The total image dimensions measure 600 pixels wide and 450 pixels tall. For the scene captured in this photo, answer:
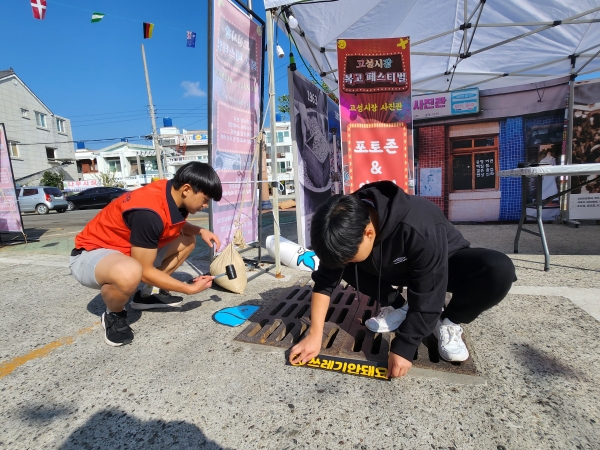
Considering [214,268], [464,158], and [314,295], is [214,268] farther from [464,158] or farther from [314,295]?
[464,158]

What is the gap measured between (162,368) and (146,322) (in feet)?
2.59

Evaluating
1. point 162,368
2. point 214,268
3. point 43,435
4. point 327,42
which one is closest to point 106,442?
point 43,435

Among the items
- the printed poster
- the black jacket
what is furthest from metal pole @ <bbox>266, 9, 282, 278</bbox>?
the printed poster

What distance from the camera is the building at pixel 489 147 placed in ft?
21.1

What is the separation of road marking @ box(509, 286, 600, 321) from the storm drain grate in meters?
1.27

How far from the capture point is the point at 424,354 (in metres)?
1.81

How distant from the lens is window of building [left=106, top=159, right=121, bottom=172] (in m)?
44.8

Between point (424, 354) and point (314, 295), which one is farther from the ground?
point (314, 295)

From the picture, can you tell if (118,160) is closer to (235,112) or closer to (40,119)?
(40,119)

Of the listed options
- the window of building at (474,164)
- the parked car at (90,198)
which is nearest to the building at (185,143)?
the parked car at (90,198)

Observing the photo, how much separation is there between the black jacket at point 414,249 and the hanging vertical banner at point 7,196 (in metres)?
7.05

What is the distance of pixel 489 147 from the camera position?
6.93 meters

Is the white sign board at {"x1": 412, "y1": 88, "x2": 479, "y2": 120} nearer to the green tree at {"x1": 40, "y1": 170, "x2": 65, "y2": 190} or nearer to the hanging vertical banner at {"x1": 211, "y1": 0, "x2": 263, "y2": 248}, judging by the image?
the hanging vertical banner at {"x1": 211, "y1": 0, "x2": 263, "y2": 248}

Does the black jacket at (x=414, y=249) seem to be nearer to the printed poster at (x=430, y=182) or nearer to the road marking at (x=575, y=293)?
the road marking at (x=575, y=293)
